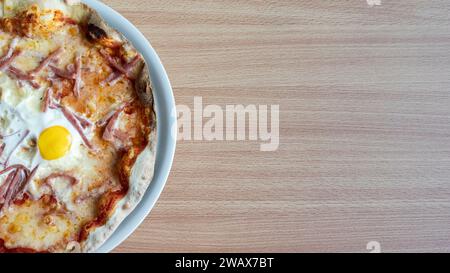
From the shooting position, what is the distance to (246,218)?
201cm

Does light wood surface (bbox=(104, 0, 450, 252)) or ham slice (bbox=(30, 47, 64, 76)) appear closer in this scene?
ham slice (bbox=(30, 47, 64, 76))

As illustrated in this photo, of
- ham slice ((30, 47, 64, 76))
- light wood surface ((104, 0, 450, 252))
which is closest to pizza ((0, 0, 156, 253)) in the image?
ham slice ((30, 47, 64, 76))

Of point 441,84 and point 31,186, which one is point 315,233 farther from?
point 31,186

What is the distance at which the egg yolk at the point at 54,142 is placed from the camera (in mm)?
1775

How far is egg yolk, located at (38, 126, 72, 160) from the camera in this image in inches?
69.9

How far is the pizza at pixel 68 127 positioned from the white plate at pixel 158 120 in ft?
0.20

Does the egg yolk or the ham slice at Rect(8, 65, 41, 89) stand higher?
the ham slice at Rect(8, 65, 41, 89)

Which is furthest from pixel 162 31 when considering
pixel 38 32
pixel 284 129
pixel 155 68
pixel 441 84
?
pixel 441 84

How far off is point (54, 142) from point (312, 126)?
0.99 metres

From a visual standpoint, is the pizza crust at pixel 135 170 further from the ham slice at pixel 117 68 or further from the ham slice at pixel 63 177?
the ham slice at pixel 63 177

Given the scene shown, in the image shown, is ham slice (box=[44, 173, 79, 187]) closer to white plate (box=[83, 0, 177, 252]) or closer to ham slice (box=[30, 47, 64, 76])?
white plate (box=[83, 0, 177, 252])

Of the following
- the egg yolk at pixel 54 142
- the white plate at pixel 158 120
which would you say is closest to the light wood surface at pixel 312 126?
the white plate at pixel 158 120

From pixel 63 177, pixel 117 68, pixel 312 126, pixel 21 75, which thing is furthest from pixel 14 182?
pixel 312 126
